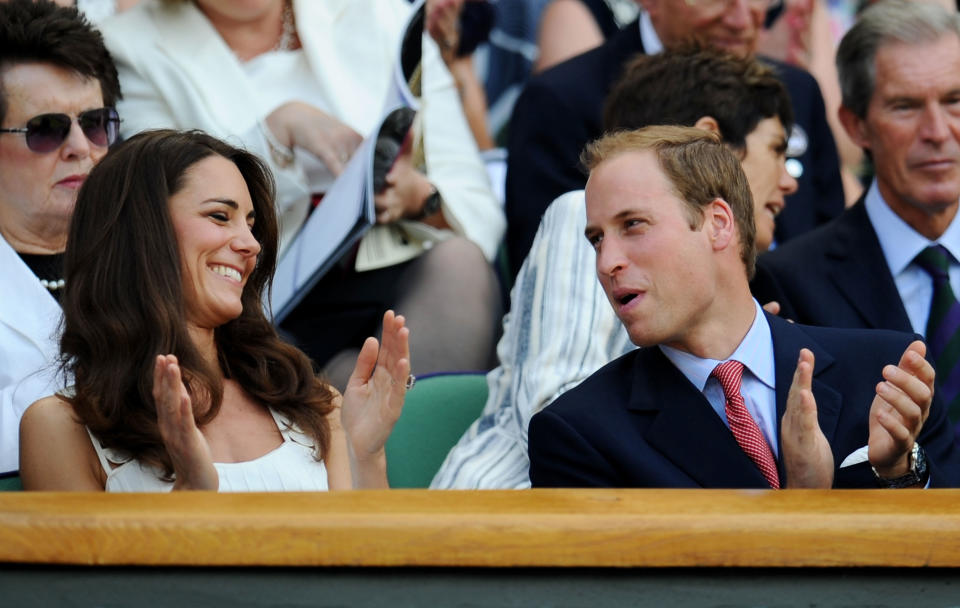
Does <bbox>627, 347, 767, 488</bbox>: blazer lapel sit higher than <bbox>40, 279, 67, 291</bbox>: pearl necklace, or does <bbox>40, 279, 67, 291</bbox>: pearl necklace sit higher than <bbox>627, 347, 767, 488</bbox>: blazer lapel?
<bbox>40, 279, 67, 291</bbox>: pearl necklace

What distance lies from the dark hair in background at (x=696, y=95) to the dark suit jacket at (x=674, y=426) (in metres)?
0.88

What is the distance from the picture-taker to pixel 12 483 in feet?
8.25

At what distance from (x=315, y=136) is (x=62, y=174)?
2.20 ft

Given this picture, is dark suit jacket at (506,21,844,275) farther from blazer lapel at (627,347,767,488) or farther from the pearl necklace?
blazer lapel at (627,347,767,488)

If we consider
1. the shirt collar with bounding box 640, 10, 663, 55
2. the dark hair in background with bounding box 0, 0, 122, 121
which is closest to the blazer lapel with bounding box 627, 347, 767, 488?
the dark hair in background with bounding box 0, 0, 122, 121

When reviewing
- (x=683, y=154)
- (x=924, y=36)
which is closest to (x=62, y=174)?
(x=683, y=154)

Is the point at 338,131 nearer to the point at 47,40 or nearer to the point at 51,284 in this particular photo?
the point at 47,40

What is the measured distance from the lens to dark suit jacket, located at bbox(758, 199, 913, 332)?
3.25 meters

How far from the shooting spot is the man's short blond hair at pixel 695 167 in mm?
2477

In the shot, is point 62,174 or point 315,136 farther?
point 315,136

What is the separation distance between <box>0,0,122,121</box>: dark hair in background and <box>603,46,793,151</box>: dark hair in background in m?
1.21

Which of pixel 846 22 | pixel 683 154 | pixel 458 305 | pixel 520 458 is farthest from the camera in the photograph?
pixel 846 22

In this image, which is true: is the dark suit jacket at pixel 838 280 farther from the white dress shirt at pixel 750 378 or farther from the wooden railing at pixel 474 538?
the wooden railing at pixel 474 538

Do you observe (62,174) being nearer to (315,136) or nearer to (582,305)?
(315,136)
